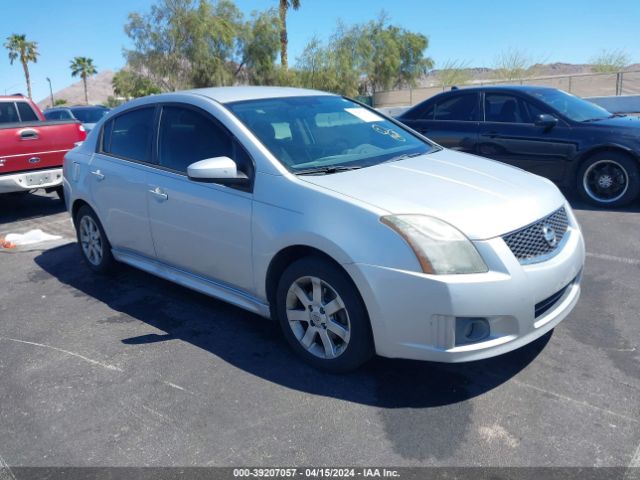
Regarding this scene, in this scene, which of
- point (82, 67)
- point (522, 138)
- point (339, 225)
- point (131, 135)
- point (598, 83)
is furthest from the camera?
point (82, 67)

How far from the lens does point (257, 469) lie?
2.71m

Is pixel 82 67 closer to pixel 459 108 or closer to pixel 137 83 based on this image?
pixel 137 83

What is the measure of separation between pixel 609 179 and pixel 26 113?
8363 millimetres

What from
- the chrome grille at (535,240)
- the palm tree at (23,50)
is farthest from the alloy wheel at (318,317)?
the palm tree at (23,50)

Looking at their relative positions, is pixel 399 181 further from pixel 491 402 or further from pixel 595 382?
pixel 595 382

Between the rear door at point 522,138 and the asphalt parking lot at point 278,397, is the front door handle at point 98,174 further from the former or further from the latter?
the rear door at point 522,138

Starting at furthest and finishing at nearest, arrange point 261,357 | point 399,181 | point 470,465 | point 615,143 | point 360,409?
point 615,143 → point 261,357 → point 399,181 → point 360,409 → point 470,465

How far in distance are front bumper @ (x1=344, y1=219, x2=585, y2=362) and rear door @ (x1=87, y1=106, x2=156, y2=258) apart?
2.18 meters

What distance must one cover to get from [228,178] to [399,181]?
1.05 metres

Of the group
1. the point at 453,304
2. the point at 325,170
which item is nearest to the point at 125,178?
the point at 325,170

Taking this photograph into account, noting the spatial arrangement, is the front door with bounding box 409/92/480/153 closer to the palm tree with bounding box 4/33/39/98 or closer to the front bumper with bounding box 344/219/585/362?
the front bumper with bounding box 344/219/585/362

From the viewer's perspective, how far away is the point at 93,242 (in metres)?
5.50

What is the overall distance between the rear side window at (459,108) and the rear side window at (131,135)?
16.0 ft

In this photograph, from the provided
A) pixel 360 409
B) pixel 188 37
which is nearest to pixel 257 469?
pixel 360 409
